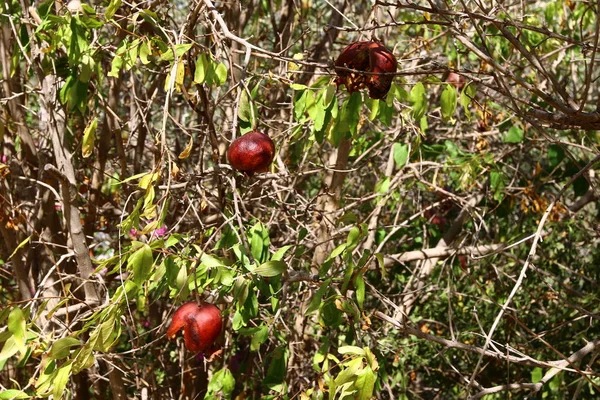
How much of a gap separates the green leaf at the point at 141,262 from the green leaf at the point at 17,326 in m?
0.30

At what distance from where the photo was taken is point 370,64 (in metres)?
1.80

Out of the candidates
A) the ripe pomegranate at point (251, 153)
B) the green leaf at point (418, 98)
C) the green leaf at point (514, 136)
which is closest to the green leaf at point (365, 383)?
the ripe pomegranate at point (251, 153)

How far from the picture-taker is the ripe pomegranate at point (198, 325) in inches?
72.3

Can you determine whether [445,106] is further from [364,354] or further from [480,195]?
[480,195]

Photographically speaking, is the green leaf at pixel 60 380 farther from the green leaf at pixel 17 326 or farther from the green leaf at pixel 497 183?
the green leaf at pixel 497 183

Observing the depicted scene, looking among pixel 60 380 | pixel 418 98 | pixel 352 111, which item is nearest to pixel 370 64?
pixel 352 111

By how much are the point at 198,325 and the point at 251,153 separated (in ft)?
1.34

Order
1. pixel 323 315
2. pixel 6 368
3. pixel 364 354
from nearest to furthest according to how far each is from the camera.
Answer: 1. pixel 364 354
2. pixel 323 315
3. pixel 6 368

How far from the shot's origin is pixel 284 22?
12.1ft

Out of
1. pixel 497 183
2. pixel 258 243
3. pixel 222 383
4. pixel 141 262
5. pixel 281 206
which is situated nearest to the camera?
pixel 141 262

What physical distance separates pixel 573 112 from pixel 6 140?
2430 millimetres

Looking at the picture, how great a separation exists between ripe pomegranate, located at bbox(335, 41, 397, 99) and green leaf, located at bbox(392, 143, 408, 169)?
4.47 ft

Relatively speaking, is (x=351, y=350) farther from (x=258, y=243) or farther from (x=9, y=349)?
(x=9, y=349)

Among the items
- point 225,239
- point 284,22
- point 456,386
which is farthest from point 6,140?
point 456,386
